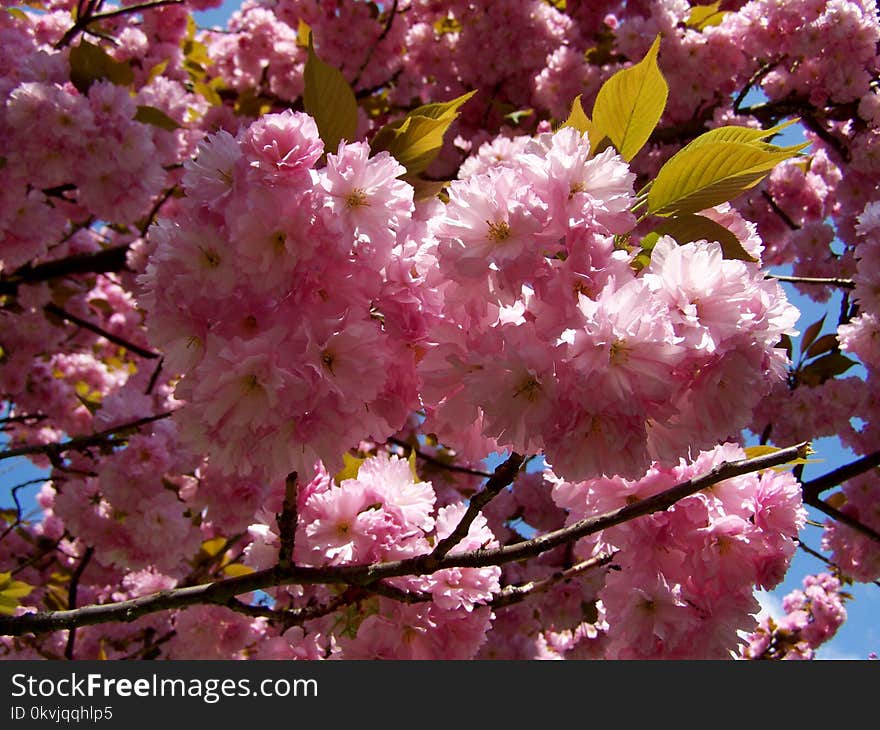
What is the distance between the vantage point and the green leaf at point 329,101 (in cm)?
143

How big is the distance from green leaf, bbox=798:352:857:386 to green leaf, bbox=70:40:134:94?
11.9 ft

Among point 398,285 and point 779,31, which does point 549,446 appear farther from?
point 779,31

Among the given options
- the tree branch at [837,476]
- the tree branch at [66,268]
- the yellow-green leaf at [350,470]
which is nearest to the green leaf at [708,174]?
the yellow-green leaf at [350,470]

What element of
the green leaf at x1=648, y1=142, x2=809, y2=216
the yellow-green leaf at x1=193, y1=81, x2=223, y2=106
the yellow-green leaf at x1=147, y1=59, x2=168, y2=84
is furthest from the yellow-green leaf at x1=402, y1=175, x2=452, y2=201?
the yellow-green leaf at x1=193, y1=81, x2=223, y2=106

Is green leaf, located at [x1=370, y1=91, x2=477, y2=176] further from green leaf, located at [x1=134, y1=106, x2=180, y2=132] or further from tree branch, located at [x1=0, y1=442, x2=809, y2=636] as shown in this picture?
green leaf, located at [x1=134, y1=106, x2=180, y2=132]

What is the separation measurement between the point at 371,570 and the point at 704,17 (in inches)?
169

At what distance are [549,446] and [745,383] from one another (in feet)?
0.95

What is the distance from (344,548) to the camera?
1729 mm

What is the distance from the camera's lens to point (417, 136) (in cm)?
149

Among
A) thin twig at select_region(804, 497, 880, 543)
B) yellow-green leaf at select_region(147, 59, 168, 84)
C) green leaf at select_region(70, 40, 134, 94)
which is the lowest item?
thin twig at select_region(804, 497, 880, 543)

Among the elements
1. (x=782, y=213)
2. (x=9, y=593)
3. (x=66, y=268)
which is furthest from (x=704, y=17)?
(x=9, y=593)

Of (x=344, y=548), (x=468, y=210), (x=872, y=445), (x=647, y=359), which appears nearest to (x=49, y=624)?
(x=344, y=548)

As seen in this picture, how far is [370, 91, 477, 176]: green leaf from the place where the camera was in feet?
4.83

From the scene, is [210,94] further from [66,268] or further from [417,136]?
[417,136]
